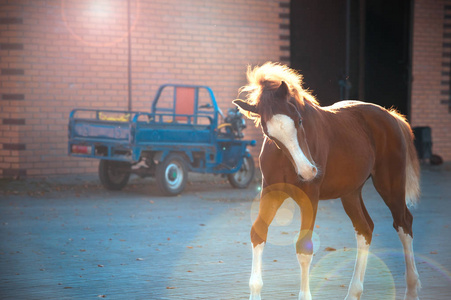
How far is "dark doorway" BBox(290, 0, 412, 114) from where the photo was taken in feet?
70.6

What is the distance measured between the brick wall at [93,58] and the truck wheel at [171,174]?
3.96m

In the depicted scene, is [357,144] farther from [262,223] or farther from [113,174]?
[113,174]

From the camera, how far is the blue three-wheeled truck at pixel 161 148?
46.1 feet

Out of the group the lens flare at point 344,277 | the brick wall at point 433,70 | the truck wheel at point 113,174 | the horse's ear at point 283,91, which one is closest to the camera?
the horse's ear at point 283,91

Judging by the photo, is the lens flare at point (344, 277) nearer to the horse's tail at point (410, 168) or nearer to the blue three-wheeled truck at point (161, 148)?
the horse's tail at point (410, 168)

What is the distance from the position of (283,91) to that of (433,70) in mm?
19125

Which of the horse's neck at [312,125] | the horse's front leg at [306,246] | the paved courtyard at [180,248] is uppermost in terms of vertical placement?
the horse's neck at [312,125]

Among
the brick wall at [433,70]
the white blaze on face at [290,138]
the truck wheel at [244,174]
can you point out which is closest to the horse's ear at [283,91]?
the white blaze on face at [290,138]

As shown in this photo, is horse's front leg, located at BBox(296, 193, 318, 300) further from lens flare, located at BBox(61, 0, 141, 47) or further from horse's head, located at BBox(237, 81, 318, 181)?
lens flare, located at BBox(61, 0, 141, 47)

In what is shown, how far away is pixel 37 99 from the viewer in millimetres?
17078

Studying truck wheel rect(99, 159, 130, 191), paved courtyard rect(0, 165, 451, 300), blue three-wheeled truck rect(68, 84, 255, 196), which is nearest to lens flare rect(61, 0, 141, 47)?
blue three-wheeled truck rect(68, 84, 255, 196)

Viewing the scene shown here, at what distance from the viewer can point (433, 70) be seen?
77.2 feet

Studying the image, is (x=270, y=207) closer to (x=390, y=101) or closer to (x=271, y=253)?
(x=271, y=253)

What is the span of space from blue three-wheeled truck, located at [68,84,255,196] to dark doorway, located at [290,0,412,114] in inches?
249
